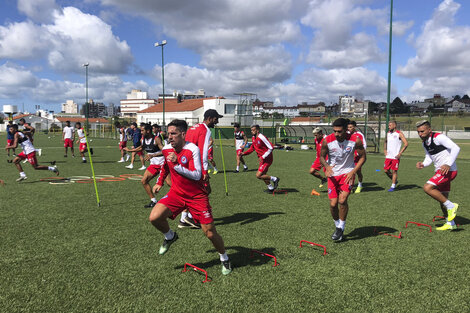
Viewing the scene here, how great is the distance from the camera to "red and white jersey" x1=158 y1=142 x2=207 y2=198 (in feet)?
14.7

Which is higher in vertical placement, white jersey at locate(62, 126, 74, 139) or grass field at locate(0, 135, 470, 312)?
white jersey at locate(62, 126, 74, 139)

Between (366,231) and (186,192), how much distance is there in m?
3.90

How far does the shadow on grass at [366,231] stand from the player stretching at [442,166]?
965mm

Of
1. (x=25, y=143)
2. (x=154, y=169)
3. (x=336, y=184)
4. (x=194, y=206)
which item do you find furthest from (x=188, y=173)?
(x=25, y=143)

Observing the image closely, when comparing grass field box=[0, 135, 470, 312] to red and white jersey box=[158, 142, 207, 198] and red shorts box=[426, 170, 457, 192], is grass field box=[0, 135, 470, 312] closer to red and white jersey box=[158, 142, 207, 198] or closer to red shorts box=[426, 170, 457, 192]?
red shorts box=[426, 170, 457, 192]

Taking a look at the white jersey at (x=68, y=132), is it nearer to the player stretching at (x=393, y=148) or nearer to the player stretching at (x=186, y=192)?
the player stretching at (x=393, y=148)

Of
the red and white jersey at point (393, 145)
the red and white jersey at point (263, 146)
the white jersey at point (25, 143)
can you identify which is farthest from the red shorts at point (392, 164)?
the white jersey at point (25, 143)

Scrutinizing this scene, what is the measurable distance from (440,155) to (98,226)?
7.15 meters

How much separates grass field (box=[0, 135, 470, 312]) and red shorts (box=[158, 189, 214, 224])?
2.62ft

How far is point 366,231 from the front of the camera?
6590 millimetres

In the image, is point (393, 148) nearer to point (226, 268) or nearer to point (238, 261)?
point (238, 261)

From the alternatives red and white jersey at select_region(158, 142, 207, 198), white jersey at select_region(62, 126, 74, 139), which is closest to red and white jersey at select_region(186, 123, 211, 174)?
red and white jersey at select_region(158, 142, 207, 198)

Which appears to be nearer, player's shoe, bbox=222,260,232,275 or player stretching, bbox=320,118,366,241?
player's shoe, bbox=222,260,232,275

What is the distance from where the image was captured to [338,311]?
12.3 feet
